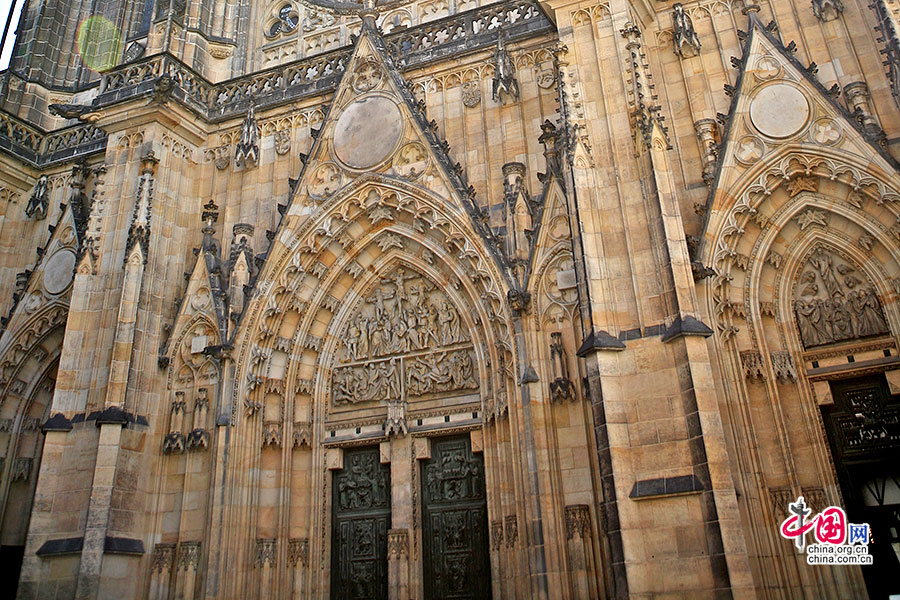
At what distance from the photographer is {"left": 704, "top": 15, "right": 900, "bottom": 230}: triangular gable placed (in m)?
10.1

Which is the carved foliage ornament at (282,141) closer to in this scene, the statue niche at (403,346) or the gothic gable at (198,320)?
the gothic gable at (198,320)

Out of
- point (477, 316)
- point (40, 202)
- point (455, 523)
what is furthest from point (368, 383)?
point (40, 202)

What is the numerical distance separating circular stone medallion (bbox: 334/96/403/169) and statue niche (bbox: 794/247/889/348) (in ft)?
22.5

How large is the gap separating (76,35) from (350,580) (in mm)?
15045

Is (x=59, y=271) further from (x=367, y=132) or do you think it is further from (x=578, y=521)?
(x=578, y=521)

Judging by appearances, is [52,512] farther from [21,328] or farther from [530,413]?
[530,413]

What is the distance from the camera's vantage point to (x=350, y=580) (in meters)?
11.5

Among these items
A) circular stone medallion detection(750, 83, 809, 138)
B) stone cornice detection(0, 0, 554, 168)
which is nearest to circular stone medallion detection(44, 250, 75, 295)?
stone cornice detection(0, 0, 554, 168)

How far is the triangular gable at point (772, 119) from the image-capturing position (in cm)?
1009

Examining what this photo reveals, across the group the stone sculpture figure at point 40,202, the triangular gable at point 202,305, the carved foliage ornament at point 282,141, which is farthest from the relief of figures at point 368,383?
the stone sculpture figure at point 40,202

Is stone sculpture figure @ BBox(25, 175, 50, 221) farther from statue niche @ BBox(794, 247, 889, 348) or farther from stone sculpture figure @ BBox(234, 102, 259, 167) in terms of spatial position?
statue niche @ BBox(794, 247, 889, 348)

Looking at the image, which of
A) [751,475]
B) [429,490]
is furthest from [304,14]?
[751,475]

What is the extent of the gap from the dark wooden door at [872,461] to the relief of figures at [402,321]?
5487 mm

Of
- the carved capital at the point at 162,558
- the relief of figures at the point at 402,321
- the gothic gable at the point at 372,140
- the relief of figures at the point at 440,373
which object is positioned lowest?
the carved capital at the point at 162,558
